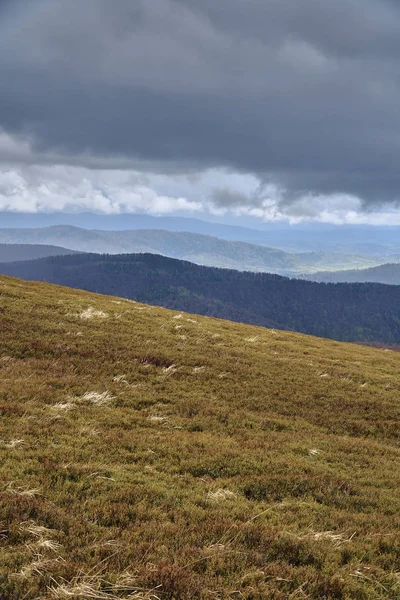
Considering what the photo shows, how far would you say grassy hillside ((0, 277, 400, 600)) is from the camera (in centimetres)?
801

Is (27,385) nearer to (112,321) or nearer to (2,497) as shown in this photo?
(2,497)

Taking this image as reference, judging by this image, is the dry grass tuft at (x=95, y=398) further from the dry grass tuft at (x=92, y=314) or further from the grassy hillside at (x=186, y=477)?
the dry grass tuft at (x=92, y=314)

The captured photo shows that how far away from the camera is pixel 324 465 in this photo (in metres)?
15.8

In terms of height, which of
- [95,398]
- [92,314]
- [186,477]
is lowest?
[186,477]

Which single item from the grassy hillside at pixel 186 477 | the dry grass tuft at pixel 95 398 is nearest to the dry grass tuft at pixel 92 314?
the grassy hillside at pixel 186 477

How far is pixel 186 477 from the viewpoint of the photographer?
13.0 meters

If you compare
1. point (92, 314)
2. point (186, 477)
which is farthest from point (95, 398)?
point (92, 314)

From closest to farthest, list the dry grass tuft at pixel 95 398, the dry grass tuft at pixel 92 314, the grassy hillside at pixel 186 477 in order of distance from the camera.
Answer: the grassy hillside at pixel 186 477
the dry grass tuft at pixel 95 398
the dry grass tuft at pixel 92 314

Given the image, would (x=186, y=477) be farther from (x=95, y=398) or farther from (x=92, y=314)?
(x=92, y=314)

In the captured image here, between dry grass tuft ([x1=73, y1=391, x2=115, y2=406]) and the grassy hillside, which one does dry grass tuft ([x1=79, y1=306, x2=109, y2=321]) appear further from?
dry grass tuft ([x1=73, y1=391, x2=115, y2=406])

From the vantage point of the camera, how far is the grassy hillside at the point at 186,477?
801cm

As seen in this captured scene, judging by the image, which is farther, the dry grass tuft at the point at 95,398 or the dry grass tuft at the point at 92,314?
the dry grass tuft at the point at 92,314

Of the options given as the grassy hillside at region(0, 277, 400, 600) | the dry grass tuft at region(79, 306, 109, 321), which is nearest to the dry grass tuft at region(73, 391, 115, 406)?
the grassy hillside at region(0, 277, 400, 600)

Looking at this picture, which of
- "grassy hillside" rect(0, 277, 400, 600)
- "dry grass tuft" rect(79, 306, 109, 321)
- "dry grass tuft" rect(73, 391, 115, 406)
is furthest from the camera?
"dry grass tuft" rect(79, 306, 109, 321)
